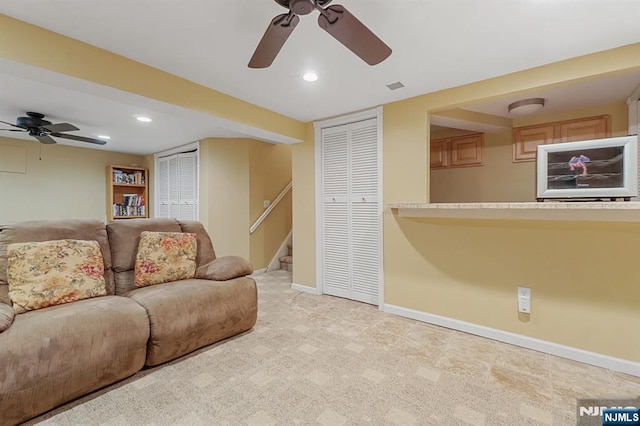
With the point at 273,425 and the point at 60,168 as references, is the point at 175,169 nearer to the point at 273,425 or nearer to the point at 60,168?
the point at 60,168

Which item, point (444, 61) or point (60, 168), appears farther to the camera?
point (60, 168)

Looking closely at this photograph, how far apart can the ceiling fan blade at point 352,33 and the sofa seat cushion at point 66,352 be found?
2029mm

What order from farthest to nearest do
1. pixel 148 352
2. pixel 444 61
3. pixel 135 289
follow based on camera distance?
pixel 135 289 → pixel 444 61 → pixel 148 352

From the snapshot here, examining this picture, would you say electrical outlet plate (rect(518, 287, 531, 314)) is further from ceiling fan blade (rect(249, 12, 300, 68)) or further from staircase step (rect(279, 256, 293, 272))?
staircase step (rect(279, 256, 293, 272))

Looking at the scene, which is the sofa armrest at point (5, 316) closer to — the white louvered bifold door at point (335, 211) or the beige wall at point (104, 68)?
the beige wall at point (104, 68)

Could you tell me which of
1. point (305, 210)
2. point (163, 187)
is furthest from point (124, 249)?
Result: point (163, 187)

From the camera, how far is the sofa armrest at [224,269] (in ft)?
8.16

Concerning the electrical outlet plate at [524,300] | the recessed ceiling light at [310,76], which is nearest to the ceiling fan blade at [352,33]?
the recessed ceiling light at [310,76]

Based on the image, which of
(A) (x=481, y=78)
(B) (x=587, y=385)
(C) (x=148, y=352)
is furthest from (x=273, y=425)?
(A) (x=481, y=78)

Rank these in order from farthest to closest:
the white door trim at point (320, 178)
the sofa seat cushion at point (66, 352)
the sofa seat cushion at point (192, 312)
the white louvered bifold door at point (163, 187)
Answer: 1. the white louvered bifold door at point (163, 187)
2. the white door trim at point (320, 178)
3. the sofa seat cushion at point (192, 312)
4. the sofa seat cushion at point (66, 352)

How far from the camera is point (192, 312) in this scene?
2096 millimetres

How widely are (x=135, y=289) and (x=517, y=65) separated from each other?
11.2ft

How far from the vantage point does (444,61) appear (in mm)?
2131

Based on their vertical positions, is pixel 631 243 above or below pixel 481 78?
below
